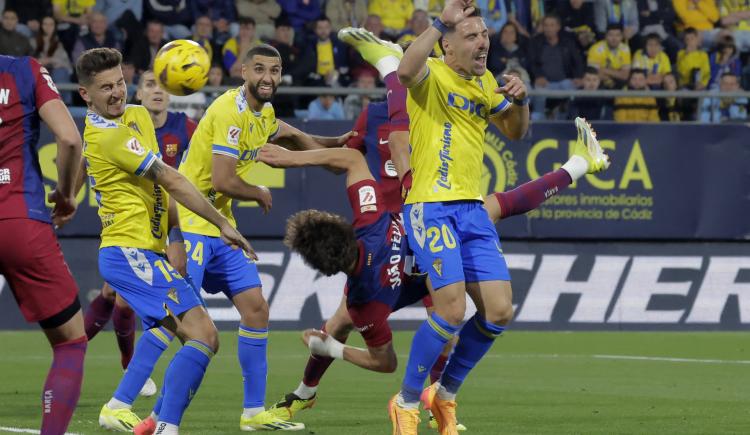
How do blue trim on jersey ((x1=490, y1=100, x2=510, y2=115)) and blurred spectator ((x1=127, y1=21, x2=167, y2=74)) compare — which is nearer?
blue trim on jersey ((x1=490, y1=100, x2=510, y2=115))

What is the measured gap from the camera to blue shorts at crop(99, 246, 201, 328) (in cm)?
769

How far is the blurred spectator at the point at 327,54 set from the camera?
18.1 meters

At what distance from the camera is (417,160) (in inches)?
314

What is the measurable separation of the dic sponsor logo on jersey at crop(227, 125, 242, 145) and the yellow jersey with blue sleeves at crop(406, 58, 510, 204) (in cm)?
137

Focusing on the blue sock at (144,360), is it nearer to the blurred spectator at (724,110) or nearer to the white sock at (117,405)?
the white sock at (117,405)

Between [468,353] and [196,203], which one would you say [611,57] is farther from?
[196,203]

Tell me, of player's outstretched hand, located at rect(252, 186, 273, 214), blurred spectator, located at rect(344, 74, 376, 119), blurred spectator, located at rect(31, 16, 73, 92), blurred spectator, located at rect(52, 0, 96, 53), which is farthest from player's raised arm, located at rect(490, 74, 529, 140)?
blurred spectator, located at rect(52, 0, 96, 53)

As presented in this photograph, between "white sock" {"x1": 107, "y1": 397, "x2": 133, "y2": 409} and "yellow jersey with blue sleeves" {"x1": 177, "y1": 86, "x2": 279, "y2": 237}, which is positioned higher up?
"yellow jersey with blue sleeves" {"x1": 177, "y1": 86, "x2": 279, "y2": 237}

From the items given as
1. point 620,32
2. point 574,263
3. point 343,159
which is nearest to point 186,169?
point 343,159

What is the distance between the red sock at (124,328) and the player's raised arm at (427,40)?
12.6 ft

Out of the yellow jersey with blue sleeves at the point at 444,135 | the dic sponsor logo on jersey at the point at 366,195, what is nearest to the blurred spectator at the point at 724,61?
the dic sponsor logo on jersey at the point at 366,195

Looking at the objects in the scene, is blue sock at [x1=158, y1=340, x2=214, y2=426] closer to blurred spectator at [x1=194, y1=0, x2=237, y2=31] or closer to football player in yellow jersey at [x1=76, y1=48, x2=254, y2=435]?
football player in yellow jersey at [x1=76, y1=48, x2=254, y2=435]

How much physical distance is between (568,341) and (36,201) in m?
10.2

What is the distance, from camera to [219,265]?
8.91 metres
